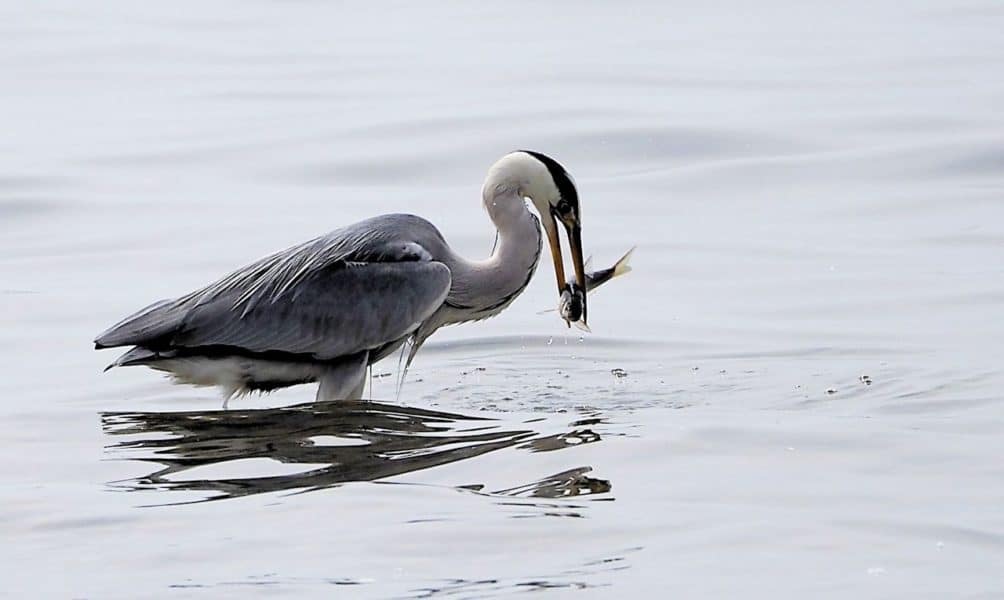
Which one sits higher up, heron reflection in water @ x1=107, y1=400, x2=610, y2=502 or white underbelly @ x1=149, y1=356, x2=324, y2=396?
white underbelly @ x1=149, y1=356, x2=324, y2=396

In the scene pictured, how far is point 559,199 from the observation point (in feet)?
29.3

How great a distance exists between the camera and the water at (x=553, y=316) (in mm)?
5965

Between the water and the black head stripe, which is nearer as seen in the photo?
the water

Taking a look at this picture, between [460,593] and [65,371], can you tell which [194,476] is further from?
[65,371]

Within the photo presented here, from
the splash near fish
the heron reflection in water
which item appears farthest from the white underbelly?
the splash near fish

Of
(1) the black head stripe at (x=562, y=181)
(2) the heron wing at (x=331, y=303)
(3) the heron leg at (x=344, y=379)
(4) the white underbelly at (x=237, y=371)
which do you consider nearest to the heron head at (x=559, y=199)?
(1) the black head stripe at (x=562, y=181)

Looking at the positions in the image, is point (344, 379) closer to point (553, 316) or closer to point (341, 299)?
point (341, 299)

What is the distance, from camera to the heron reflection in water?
6883 millimetres

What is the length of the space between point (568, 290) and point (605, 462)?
1.83 metres

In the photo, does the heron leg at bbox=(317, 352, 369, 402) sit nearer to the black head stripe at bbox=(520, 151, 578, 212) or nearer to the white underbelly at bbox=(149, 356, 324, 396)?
the white underbelly at bbox=(149, 356, 324, 396)

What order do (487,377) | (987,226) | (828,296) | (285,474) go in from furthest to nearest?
(987,226)
(828,296)
(487,377)
(285,474)

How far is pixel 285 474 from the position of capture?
704 cm

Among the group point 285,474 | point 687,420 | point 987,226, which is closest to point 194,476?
point 285,474

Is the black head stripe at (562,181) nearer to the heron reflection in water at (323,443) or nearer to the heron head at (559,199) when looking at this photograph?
the heron head at (559,199)
